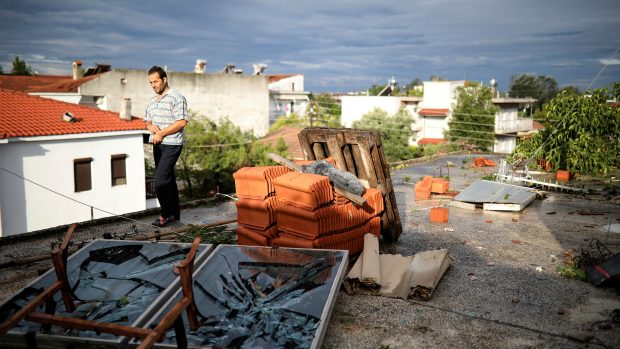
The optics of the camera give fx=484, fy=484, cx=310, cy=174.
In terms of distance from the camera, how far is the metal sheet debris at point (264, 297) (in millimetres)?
3309

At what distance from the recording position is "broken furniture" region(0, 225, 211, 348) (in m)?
3.13

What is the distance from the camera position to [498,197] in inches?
359

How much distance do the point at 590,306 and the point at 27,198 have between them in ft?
58.2

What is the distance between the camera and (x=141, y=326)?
333 cm

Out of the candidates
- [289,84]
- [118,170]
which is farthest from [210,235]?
[289,84]

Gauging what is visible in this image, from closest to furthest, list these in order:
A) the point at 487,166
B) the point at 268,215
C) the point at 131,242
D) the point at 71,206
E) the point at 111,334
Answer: the point at 111,334
the point at 131,242
the point at 268,215
the point at 487,166
the point at 71,206

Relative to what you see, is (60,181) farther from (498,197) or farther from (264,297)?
(264,297)

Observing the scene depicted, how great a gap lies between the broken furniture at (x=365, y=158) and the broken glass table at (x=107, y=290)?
245cm

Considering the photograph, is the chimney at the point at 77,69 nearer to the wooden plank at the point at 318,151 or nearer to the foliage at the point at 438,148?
the foliage at the point at 438,148

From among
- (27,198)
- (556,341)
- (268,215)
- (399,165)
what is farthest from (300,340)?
(27,198)

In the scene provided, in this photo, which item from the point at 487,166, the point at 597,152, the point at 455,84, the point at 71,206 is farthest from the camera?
the point at 455,84

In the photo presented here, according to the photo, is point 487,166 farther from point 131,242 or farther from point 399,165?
point 131,242

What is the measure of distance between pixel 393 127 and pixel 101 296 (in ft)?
137

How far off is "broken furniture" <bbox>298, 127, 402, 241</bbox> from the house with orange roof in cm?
1146
